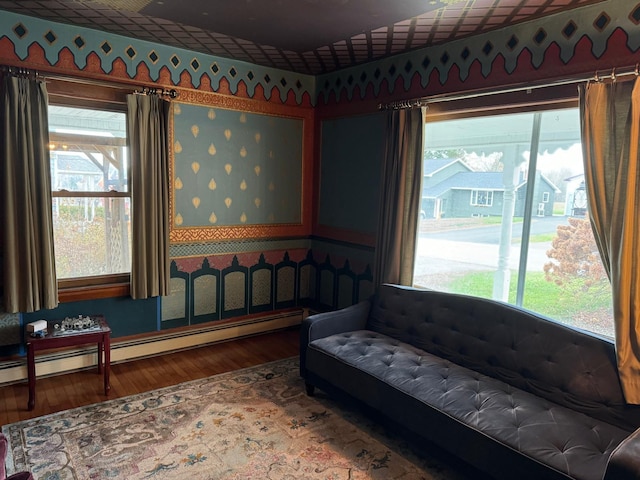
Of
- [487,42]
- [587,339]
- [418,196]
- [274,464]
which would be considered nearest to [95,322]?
[274,464]

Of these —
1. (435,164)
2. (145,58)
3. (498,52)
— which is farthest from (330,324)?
(145,58)

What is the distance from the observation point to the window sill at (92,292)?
3.61 meters

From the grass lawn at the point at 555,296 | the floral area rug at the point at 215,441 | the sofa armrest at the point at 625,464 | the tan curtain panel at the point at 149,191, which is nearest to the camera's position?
the sofa armrest at the point at 625,464

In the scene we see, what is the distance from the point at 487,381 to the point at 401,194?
1616mm

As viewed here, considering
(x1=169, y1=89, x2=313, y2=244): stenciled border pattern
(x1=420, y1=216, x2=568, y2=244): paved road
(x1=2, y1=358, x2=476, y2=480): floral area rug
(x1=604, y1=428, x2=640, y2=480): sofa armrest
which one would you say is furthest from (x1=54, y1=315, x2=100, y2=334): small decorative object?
(x1=604, y1=428, x2=640, y2=480): sofa armrest

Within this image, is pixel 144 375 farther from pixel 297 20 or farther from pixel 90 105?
pixel 297 20

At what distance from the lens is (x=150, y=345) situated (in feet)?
13.4

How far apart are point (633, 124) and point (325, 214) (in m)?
2.92

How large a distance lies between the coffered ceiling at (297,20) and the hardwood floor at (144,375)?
2.69m

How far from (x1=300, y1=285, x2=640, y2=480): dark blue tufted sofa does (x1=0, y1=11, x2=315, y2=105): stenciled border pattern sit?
94.1 inches

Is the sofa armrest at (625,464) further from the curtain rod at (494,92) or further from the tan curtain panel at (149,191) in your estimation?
the tan curtain panel at (149,191)

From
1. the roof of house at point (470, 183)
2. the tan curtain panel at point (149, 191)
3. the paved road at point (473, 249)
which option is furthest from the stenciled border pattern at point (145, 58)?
the paved road at point (473, 249)

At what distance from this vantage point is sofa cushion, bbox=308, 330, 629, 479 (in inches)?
82.0

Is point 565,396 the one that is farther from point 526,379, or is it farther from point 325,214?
point 325,214
